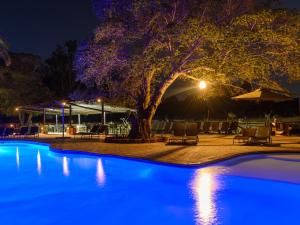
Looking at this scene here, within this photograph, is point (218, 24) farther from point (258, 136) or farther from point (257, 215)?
point (257, 215)

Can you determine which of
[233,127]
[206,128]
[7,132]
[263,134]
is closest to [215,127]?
[206,128]

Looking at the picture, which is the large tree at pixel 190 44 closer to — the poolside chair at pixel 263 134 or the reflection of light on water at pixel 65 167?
the poolside chair at pixel 263 134

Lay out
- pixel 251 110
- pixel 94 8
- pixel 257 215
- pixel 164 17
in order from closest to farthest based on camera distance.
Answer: pixel 257 215 < pixel 164 17 < pixel 94 8 < pixel 251 110

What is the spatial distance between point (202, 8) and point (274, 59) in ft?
11.7

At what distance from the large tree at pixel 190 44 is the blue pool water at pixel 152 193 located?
16.4ft

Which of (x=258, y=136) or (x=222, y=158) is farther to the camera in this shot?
(x=258, y=136)

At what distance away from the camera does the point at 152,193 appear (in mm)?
7996

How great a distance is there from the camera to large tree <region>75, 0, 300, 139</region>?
1405 cm

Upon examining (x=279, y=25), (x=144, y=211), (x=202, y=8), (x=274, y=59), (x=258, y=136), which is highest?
(x=202, y=8)

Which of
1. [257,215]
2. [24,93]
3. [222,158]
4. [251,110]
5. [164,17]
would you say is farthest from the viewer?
[24,93]

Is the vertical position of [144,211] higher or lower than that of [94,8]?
lower

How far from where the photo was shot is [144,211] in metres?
6.65

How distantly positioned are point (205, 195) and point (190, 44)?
8.57 metres

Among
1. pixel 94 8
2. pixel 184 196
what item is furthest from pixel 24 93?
pixel 184 196
